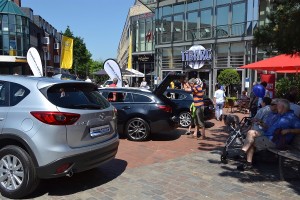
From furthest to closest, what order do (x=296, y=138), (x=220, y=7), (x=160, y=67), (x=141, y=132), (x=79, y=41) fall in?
(x=79, y=41) < (x=160, y=67) < (x=220, y=7) < (x=141, y=132) < (x=296, y=138)

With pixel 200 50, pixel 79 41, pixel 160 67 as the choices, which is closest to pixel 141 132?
pixel 200 50

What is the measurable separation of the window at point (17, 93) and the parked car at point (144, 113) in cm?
438

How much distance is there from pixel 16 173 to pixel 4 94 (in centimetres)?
111

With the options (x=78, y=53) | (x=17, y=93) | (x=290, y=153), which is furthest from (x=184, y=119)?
(x=78, y=53)

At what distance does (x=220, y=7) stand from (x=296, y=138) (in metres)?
21.4

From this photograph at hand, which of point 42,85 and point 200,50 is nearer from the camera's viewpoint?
point 42,85

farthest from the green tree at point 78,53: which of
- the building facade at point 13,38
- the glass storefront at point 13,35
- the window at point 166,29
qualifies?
the window at point 166,29

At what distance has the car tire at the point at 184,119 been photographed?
11.5m

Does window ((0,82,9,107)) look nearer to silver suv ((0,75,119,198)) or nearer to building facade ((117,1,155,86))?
silver suv ((0,75,119,198))

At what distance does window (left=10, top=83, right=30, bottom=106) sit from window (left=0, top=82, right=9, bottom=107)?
0.08 metres

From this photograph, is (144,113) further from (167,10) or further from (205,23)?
(167,10)

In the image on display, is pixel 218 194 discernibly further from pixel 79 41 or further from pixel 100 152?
pixel 79 41

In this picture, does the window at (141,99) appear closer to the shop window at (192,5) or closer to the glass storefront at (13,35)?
the shop window at (192,5)

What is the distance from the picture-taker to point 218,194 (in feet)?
16.2
